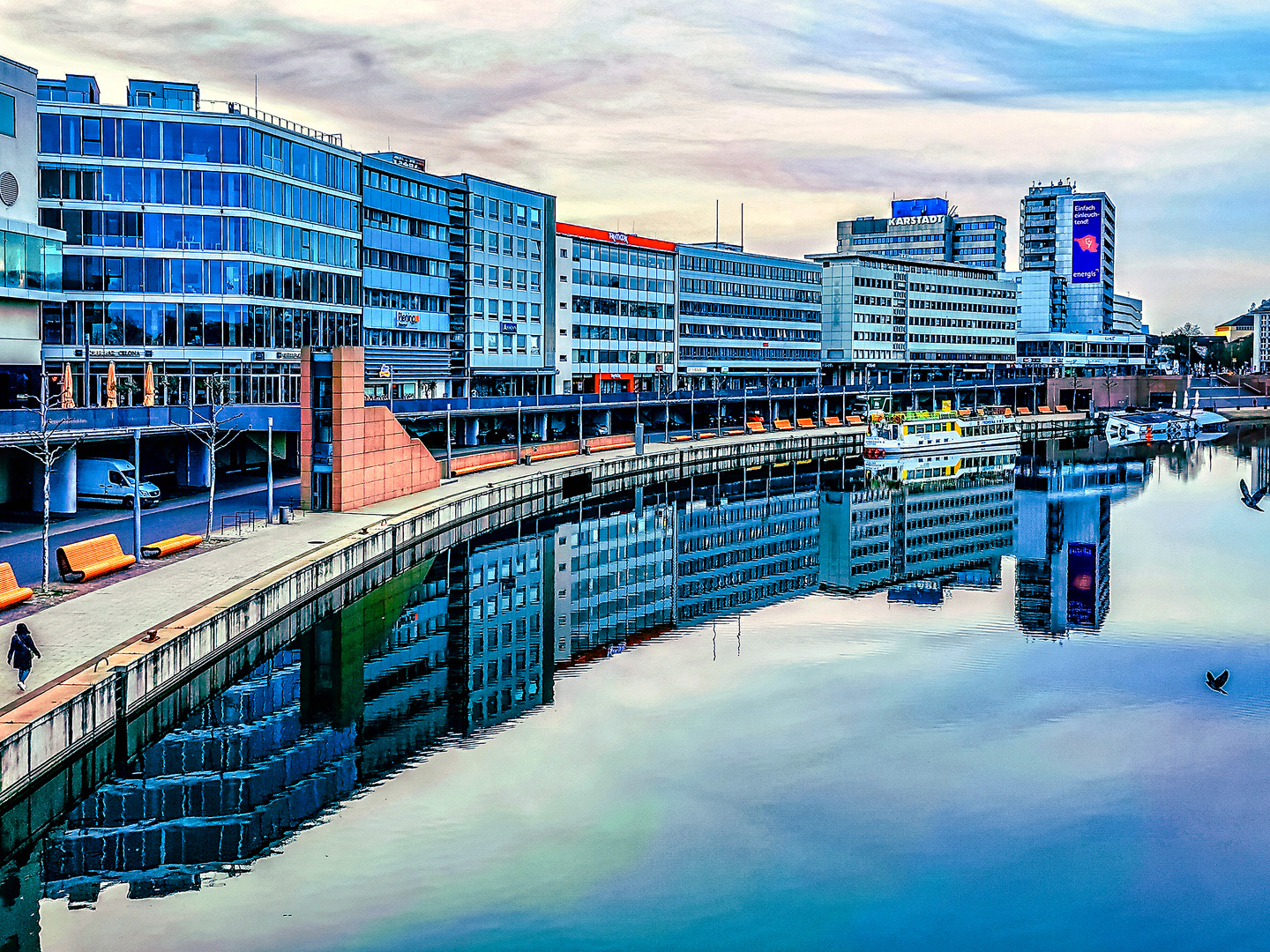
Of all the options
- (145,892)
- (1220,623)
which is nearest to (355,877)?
(145,892)

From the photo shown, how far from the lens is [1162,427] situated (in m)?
183

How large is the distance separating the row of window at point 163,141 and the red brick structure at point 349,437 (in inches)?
893

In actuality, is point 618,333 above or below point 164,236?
below

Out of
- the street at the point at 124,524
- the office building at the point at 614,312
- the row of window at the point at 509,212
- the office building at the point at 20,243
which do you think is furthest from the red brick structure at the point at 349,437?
the office building at the point at 614,312

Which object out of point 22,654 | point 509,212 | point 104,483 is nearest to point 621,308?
point 509,212

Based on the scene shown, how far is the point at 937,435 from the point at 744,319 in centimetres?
4245

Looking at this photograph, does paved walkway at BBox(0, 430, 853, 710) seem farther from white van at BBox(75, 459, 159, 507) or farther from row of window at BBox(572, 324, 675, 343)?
row of window at BBox(572, 324, 675, 343)

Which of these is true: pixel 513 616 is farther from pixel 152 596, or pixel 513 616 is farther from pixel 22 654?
pixel 22 654

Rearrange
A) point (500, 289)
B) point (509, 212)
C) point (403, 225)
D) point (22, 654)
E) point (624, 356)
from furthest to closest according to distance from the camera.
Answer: point (624, 356) → point (509, 212) → point (500, 289) → point (403, 225) → point (22, 654)

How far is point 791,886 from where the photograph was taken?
26312mm

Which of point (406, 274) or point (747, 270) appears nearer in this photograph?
point (406, 274)

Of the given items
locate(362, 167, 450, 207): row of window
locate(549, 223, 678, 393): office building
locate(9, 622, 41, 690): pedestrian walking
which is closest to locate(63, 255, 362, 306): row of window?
locate(362, 167, 450, 207): row of window

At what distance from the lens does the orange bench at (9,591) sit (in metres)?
A: 37.2

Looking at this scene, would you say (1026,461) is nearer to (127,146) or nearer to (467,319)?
(467,319)
